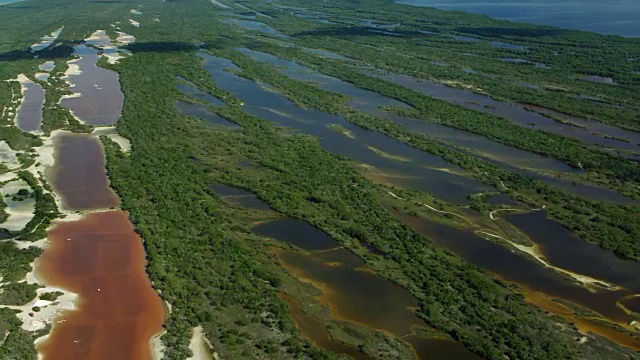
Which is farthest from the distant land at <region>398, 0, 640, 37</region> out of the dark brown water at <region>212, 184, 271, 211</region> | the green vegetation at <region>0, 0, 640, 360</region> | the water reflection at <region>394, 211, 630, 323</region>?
the dark brown water at <region>212, 184, 271, 211</region>

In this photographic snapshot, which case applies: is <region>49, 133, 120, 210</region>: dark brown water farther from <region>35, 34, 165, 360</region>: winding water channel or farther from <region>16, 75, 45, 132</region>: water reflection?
<region>16, 75, 45, 132</region>: water reflection

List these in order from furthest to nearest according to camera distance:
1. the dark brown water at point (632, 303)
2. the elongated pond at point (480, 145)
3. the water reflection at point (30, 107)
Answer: the water reflection at point (30, 107) < the elongated pond at point (480, 145) < the dark brown water at point (632, 303)

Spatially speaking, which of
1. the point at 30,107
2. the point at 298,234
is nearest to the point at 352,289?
the point at 298,234

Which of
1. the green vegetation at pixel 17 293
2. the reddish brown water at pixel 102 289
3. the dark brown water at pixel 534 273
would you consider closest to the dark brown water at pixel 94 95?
the reddish brown water at pixel 102 289

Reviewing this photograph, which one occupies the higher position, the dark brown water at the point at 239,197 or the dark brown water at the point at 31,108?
the dark brown water at the point at 239,197

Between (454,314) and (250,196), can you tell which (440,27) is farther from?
(454,314)

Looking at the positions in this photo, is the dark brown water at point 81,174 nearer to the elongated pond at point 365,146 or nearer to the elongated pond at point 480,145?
the elongated pond at point 365,146
